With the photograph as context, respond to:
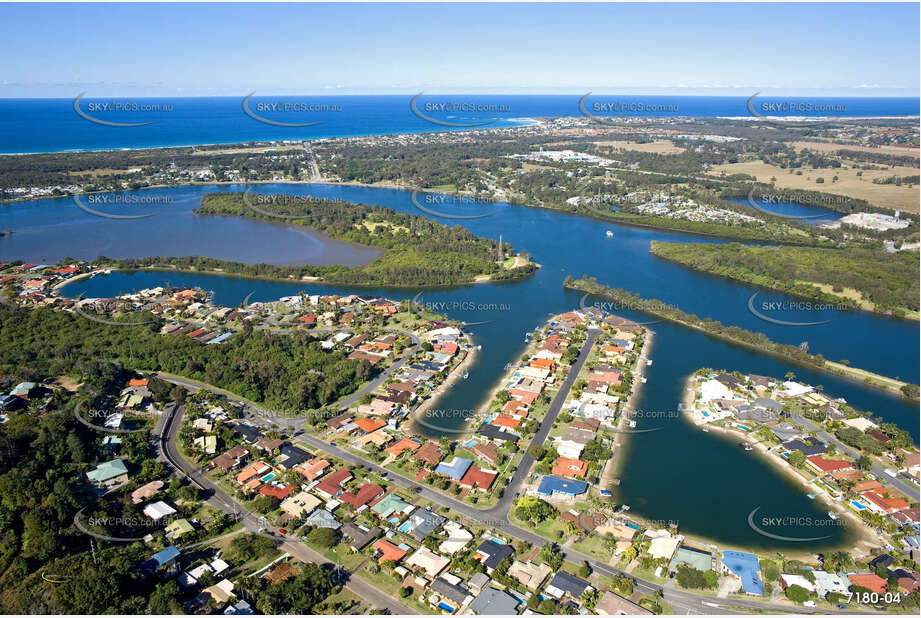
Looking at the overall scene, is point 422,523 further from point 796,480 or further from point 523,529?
point 796,480

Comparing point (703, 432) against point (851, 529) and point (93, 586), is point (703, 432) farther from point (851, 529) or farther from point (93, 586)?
point (93, 586)

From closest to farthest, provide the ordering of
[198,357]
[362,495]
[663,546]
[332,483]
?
[663,546], [362,495], [332,483], [198,357]

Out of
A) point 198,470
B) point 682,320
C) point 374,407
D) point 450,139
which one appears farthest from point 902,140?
point 198,470

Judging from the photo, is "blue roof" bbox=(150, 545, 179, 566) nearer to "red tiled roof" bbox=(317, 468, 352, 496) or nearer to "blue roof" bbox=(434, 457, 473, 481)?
"red tiled roof" bbox=(317, 468, 352, 496)

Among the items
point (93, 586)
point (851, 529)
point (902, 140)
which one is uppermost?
point (902, 140)

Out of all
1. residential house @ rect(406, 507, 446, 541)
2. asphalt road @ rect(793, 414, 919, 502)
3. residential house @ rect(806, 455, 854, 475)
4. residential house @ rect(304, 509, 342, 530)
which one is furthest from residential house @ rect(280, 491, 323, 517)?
asphalt road @ rect(793, 414, 919, 502)

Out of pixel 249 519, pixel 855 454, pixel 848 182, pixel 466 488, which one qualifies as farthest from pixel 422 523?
pixel 848 182

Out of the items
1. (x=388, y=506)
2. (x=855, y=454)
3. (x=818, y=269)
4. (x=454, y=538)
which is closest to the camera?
(x=454, y=538)

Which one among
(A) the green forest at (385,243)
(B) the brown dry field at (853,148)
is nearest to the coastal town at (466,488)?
(A) the green forest at (385,243)
